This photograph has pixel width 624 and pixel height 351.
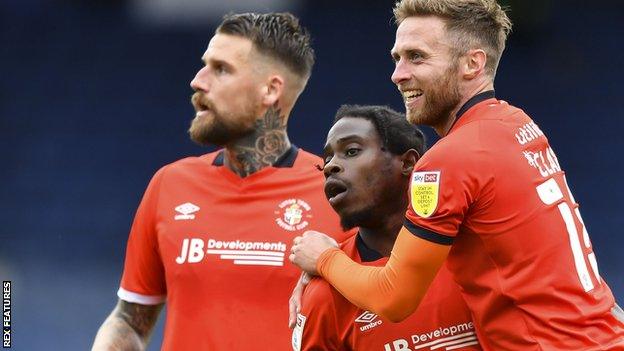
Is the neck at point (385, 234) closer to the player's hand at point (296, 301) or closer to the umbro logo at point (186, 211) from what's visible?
the player's hand at point (296, 301)

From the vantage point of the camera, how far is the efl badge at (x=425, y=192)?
287 cm

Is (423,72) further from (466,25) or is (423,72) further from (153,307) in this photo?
(153,307)

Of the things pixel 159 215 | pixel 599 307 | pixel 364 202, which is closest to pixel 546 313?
pixel 599 307

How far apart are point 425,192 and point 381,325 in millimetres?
591

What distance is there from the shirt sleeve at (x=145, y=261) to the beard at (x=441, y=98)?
1.34 metres

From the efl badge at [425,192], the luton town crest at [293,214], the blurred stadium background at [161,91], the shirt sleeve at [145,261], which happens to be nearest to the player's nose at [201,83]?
the shirt sleeve at [145,261]

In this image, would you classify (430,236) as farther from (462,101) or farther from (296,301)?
(296,301)

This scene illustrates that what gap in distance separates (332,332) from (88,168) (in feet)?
19.8

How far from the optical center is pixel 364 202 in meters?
3.35

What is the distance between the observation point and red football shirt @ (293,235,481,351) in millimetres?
3205

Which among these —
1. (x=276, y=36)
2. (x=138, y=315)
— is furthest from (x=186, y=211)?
(x=276, y=36)

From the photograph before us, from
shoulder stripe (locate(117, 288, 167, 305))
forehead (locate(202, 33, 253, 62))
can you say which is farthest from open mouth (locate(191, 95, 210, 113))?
shoulder stripe (locate(117, 288, 167, 305))

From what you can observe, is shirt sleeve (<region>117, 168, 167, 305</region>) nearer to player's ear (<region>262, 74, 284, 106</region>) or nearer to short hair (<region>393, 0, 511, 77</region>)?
player's ear (<region>262, 74, 284, 106</region>)

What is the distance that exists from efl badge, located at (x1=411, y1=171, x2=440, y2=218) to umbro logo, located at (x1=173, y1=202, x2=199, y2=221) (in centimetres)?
134
